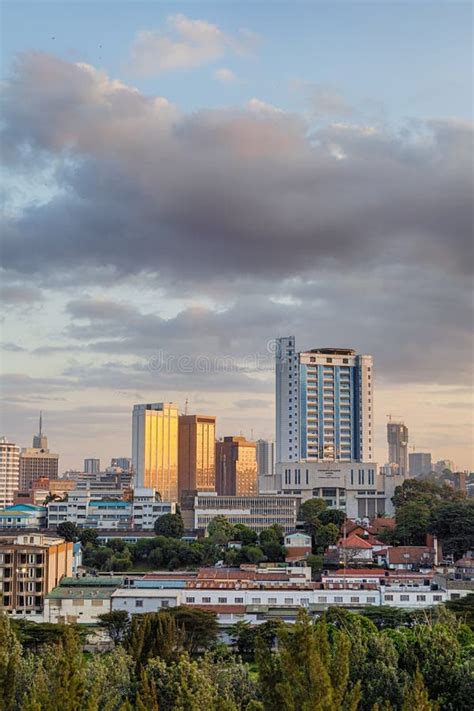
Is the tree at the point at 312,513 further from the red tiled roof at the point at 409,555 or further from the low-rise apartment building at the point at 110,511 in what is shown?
the low-rise apartment building at the point at 110,511

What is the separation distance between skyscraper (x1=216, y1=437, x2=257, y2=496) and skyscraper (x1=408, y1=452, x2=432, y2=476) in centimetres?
5332

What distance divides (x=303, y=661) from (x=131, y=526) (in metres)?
42.3

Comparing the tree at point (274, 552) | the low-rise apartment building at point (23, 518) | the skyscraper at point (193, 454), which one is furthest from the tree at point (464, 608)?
the skyscraper at point (193, 454)

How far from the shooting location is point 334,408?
65.1 metres

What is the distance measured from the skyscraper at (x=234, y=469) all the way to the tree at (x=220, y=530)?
43.4m

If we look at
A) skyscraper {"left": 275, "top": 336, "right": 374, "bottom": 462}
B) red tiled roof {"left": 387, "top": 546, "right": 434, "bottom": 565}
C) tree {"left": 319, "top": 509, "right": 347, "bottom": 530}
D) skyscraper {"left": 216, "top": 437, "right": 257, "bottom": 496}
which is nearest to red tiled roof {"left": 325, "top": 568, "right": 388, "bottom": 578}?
red tiled roof {"left": 387, "top": 546, "right": 434, "bottom": 565}

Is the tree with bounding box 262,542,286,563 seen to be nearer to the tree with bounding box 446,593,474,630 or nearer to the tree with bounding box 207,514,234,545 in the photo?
the tree with bounding box 207,514,234,545

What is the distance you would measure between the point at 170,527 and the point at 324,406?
2035 cm

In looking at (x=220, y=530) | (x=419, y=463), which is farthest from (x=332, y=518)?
(x=419, y=463)

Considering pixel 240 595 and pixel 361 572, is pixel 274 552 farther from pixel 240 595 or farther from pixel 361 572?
pixel 240 595

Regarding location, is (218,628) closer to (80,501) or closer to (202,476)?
(80,501)

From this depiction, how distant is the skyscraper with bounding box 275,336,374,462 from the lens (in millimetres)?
64625

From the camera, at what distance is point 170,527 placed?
155 ft

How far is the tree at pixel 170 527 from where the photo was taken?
47.4 metres
